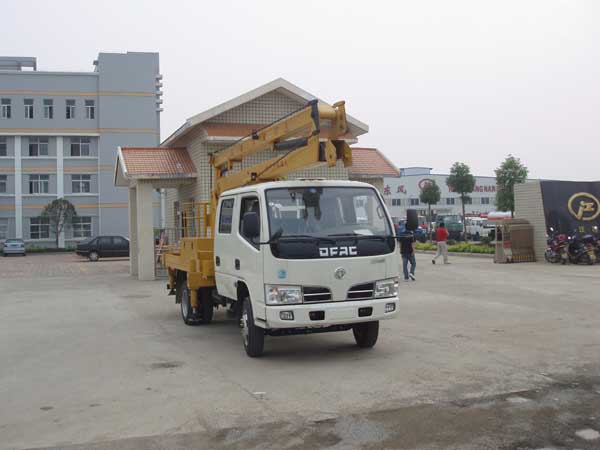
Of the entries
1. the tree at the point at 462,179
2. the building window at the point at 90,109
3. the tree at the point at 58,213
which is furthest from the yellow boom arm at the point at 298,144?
the tree at the point at 462,179

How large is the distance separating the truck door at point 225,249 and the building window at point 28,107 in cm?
4773

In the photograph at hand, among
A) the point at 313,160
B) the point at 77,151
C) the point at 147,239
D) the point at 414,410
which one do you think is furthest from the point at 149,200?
the point at 77,151

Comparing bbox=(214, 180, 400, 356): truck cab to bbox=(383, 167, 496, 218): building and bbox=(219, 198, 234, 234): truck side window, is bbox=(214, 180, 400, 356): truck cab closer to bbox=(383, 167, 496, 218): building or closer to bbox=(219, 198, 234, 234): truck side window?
bbox=(219, 198, 234, 234): truck side window

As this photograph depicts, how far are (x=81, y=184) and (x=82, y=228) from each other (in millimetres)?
3699

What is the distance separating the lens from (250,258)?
8594 millimetres

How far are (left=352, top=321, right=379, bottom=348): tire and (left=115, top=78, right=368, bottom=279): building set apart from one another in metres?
12.5

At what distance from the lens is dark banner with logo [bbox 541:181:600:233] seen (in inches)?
952

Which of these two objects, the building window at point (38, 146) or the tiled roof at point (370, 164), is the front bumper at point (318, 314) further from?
the building window at point (38, 146)

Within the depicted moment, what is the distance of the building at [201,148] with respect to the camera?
21484 mm

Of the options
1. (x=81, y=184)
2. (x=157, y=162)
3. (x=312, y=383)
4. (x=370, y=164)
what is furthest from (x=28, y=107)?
(x=312, y=383)

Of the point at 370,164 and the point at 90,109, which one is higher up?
the point at 90,109

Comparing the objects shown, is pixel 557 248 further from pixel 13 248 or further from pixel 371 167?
pixel 13 248

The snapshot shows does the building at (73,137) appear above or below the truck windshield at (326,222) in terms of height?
above

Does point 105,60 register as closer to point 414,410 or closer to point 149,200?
point 149,200
